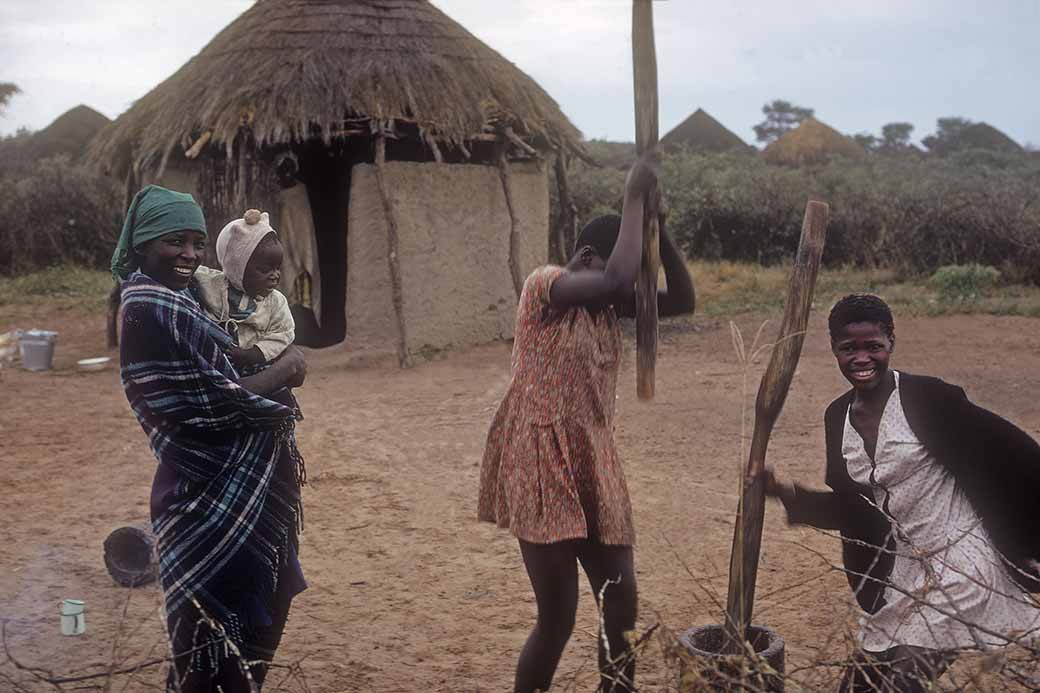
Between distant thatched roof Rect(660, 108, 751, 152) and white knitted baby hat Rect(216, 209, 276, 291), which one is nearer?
white knitted baby hat Rect(216, 209, 276, 291)

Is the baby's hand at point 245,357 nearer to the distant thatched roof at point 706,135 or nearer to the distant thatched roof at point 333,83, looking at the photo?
the distant thatched roof at point 333,83

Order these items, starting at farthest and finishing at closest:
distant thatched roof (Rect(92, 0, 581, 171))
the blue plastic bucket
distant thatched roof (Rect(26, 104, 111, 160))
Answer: distant thatched roof (Rect(26, 104, 111, 160)), the blue plastic bucket, distant thatched roof (Rect(92, 0, 581, 171))

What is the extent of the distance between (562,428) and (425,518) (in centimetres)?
259

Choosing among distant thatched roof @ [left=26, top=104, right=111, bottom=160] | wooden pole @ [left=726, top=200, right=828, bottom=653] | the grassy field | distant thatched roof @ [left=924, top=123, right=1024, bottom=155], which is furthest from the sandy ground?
distant thatched roof @ [left=924, top=123, right=1024, bottom=155]

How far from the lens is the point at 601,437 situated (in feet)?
8.22

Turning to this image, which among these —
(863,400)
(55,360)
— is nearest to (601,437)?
(863,400)

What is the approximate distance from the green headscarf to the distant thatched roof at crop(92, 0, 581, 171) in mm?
5971

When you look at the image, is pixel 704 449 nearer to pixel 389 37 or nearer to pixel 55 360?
pixel 389 37

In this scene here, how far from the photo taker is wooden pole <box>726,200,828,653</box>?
2389 millimetres

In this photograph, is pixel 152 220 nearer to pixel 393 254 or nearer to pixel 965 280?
pixel 393 254

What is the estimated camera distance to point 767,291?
40.9ft

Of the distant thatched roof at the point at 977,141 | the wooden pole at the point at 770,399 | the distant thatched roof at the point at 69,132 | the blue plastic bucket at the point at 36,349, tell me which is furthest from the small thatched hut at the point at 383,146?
the distant thatched roof at the point at 977,141

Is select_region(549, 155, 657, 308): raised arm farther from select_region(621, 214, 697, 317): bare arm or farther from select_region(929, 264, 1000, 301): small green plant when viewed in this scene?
select_region(929, 264, 1000, 301): small green plant

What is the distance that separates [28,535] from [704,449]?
3.56 metres
